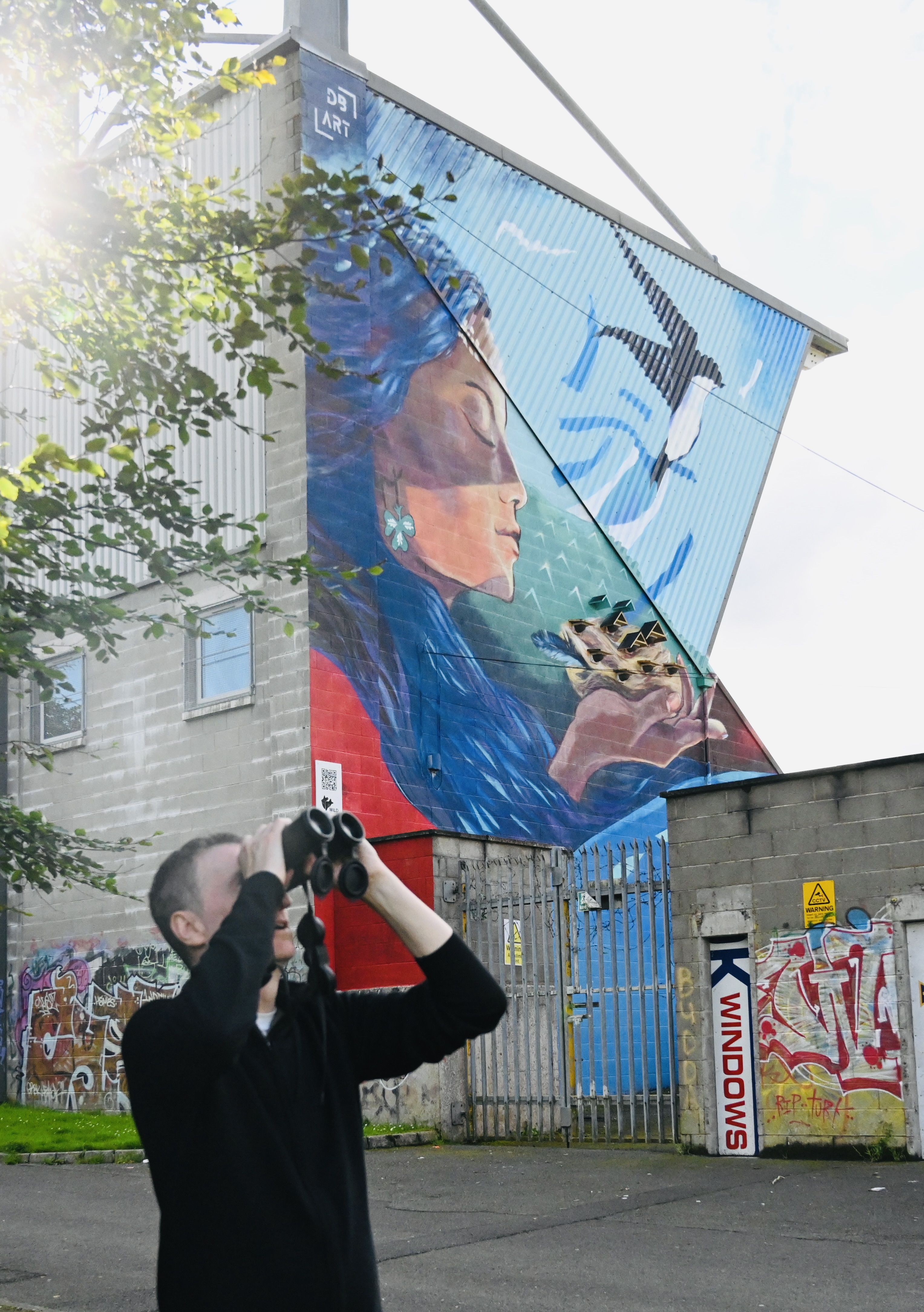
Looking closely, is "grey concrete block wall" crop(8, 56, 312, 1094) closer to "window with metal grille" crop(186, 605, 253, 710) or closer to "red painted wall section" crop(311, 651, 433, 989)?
"window with metal grille" crop(186, 605, 253, 710)

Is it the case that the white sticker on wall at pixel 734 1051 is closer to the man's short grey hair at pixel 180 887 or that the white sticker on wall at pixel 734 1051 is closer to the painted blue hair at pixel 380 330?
the painted blue hair at pixel 380 330

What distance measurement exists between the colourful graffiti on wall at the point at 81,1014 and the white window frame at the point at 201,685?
3.44m

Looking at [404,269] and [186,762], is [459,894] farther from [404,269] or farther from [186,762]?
[404,269]

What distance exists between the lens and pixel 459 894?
16062 mm

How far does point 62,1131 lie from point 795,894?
9.45 m

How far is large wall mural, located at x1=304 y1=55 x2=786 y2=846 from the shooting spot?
64.8 feet

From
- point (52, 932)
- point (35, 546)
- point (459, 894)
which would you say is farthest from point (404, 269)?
Result: point (35, 546)

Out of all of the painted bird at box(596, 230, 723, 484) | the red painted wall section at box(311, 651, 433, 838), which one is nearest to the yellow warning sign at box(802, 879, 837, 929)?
the red painted wall section at box(311, 651, 433, 838)

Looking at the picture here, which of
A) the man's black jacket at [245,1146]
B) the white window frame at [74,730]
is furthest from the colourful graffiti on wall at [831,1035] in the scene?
the white window frame at [74,730]

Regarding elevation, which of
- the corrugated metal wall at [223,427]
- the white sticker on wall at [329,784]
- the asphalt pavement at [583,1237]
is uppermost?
the corrugated metal wall at [223,427]

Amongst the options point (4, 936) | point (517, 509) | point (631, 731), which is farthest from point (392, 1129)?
point (517, 509)

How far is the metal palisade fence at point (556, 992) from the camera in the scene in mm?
13656

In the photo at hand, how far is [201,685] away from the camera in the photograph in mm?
20469

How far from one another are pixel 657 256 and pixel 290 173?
9.03 m
